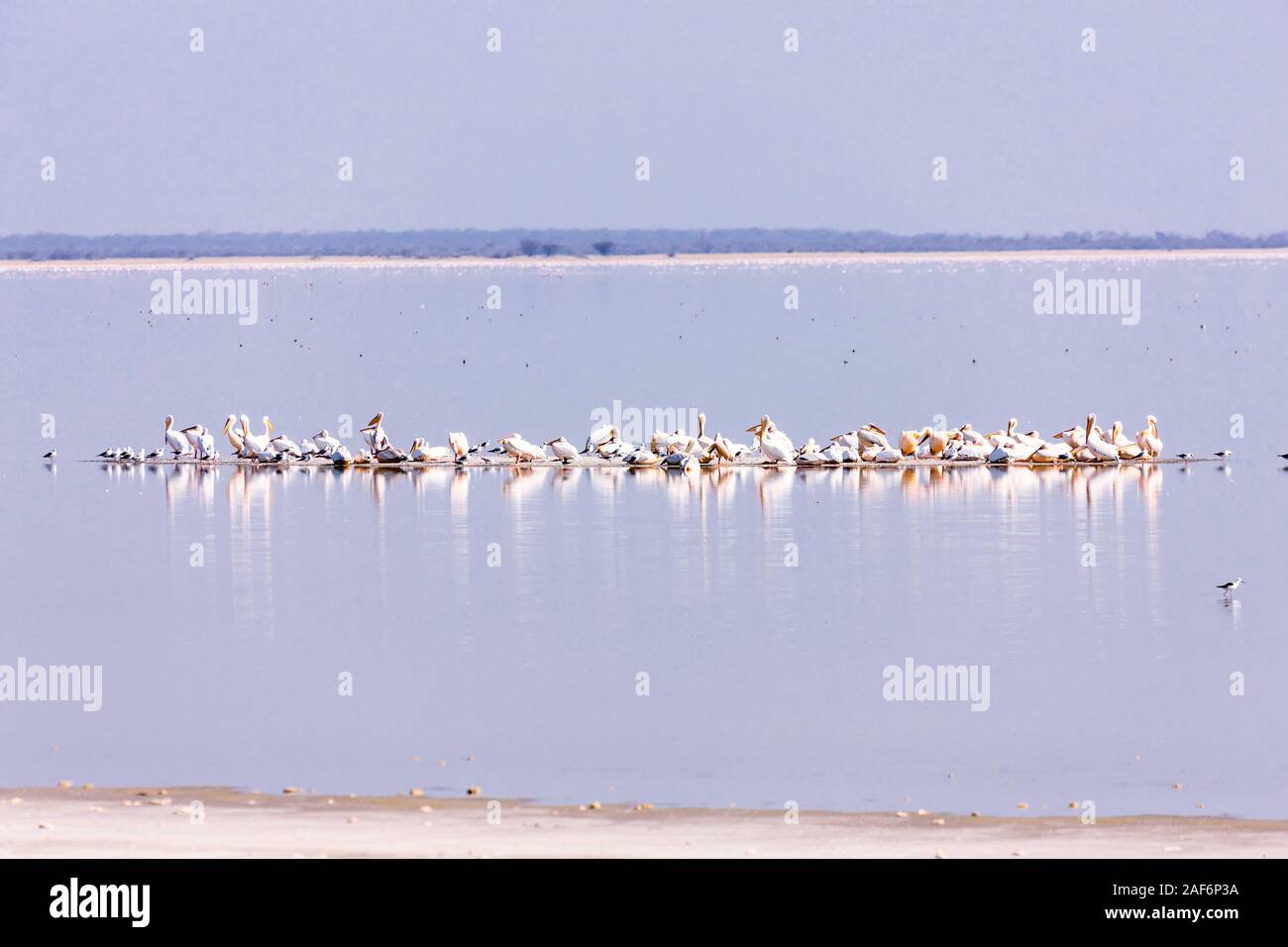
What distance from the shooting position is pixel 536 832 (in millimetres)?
11344

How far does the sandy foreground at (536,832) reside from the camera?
10875mm

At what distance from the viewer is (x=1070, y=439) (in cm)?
2816

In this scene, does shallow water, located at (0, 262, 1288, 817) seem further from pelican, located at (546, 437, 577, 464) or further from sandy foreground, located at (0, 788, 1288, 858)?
pelican, located at (546, 437, 577, 464)

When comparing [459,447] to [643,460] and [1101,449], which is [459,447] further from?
[1101,449]

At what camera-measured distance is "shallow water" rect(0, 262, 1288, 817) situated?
515 inches

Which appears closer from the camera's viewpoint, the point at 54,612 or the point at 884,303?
the point at 54,612

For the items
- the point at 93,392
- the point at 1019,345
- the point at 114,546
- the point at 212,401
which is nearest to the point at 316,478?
the point at 114,546

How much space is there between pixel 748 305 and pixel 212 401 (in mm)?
47537

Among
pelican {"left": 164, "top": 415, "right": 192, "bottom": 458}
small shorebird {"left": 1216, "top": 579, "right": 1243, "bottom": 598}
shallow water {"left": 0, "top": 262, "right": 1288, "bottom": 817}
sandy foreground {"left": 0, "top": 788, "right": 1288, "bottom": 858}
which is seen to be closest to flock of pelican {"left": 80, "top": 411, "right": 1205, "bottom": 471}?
pelican {"left": 164, "top": 415, "right": 192, "bottom": 458}

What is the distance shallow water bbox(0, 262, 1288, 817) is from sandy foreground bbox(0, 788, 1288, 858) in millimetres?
444

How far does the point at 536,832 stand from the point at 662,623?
582 cm

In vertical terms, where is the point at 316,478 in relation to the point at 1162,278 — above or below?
→ below

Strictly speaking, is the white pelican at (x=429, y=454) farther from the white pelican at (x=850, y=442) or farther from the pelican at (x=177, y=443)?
the white pelican at (x=850, y=442)

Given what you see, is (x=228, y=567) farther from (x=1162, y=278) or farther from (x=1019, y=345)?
(x=1162, y=278)
